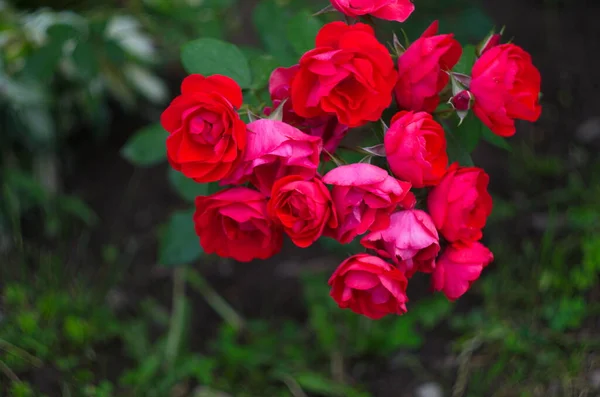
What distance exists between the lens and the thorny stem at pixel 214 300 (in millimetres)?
1769

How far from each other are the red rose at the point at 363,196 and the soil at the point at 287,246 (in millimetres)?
908

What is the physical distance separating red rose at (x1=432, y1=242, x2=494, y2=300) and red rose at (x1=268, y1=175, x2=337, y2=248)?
0.18m

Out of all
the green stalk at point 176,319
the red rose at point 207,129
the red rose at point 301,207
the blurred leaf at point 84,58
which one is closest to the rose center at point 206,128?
the red rose at point 207,129

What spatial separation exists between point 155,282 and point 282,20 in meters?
0.95

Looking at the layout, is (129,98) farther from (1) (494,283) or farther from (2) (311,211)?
(2) (311,211)

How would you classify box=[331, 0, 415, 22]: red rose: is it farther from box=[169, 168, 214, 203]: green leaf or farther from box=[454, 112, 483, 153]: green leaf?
box=[169, 168, 214, 203]: green leaf

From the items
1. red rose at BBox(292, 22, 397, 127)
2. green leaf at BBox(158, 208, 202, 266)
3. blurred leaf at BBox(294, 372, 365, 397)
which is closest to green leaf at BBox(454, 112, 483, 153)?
red rose at BBox(292, 22, 397, 127)

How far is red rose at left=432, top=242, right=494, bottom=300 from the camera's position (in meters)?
0.83

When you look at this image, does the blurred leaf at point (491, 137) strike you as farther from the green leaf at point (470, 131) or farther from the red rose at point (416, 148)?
the red rose at point (416, 148)

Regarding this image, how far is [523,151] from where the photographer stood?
1.94 metres

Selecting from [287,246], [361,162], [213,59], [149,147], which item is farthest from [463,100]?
[287,246]

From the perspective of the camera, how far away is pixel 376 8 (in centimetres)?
82

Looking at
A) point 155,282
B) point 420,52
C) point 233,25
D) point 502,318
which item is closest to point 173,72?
point 233,25

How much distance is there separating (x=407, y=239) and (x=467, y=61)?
35 cm
